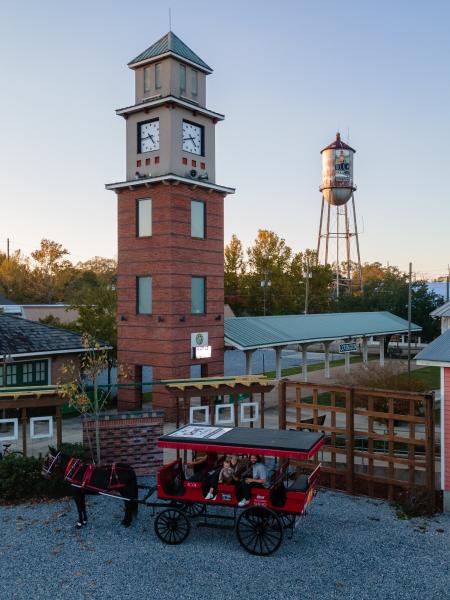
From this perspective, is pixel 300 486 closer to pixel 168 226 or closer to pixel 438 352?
pixel 438 352

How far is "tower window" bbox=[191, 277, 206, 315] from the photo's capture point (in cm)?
2781

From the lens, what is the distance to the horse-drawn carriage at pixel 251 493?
1170cm

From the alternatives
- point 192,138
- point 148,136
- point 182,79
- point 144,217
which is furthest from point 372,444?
point 182,79

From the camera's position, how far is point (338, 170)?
66.8 metres

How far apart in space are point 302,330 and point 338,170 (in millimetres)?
36012

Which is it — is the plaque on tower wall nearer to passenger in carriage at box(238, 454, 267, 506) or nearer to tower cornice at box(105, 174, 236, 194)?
tower cornice at box(105, 174, 236, 194)

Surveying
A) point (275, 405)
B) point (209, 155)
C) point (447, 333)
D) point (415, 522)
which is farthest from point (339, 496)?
point (209, 155)

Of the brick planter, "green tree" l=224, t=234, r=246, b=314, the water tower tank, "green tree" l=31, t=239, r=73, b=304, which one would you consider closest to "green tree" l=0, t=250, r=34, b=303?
"green tree" l=31, t=239, r=73, b=304

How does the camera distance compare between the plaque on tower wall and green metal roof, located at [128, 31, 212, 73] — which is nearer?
green metal roof, located at [128, 31, 212, 73]

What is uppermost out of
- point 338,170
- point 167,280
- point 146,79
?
point 338,170

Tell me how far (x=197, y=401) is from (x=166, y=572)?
19896mm

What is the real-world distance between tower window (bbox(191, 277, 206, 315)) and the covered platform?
97.2 inches

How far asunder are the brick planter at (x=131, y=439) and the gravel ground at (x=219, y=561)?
3.14 metres

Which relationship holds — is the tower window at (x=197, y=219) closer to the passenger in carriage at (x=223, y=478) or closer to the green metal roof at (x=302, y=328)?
the green metal roof at (x=302, y=328)
